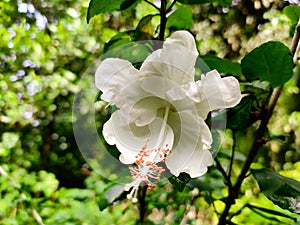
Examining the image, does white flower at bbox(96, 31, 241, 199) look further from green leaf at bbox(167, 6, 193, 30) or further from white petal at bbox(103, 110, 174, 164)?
green leaf at bbox(167, 6, 193, 30)

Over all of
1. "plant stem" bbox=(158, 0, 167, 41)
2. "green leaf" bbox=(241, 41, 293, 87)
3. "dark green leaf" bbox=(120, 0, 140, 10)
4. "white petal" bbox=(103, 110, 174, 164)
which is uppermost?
"dark green leaf" bbox=(120, 0, 140, 10)

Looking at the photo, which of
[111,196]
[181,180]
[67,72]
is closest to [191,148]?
[181,180]

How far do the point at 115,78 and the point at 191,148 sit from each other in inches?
3.8

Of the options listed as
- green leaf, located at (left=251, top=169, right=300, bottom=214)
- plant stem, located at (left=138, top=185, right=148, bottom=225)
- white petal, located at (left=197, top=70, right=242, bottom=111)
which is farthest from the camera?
plant stem, located at (left=138, top=185, right=148, bottom=225)

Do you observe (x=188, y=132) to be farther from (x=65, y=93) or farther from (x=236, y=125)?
(x=65, y=93)

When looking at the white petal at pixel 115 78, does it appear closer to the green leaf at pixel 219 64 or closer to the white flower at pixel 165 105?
the white flower at pixel 165 105

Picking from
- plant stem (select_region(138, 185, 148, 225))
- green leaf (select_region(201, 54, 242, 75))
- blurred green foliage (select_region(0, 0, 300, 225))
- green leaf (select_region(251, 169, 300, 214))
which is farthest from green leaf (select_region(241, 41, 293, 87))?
blurred green foliage (select_region(0, 0, 300, 225))

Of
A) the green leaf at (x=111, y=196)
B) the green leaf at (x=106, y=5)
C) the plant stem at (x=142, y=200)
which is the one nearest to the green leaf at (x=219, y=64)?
the green leaf at (x=106, y=5)

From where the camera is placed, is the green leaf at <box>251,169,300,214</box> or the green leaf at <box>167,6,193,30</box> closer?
the green leaf at <box>251,169,300,214</box>

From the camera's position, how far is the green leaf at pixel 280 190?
49 cm

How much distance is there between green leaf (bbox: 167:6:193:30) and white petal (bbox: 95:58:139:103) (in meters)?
0.26

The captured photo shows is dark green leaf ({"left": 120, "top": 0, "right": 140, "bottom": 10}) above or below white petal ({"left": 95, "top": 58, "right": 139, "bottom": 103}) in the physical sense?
above

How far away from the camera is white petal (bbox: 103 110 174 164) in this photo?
0.41 m

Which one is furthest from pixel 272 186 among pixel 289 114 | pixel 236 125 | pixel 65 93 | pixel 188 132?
pixel 65 93
